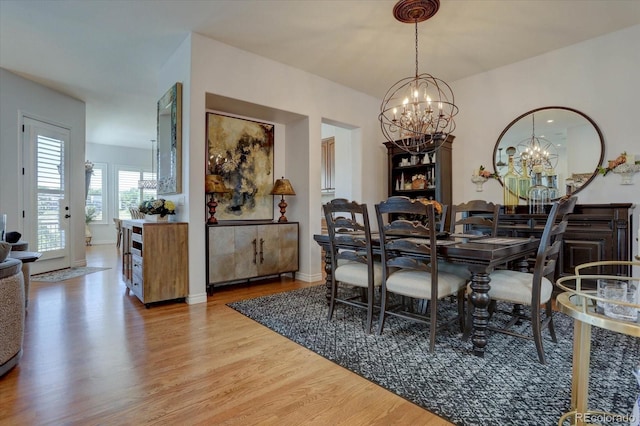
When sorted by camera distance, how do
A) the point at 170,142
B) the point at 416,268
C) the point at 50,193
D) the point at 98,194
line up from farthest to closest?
the point at 98,194 → the point at 50,193 → the point at 170,142 → the point at 416,268

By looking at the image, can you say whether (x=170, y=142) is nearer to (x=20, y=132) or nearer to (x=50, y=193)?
(x=20, y=132)

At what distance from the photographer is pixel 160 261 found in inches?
132

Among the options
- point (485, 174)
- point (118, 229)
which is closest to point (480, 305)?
point (485, 174)

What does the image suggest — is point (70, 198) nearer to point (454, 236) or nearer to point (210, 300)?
point (210, 300)

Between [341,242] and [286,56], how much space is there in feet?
8.33

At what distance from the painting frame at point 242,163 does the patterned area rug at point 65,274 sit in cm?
252

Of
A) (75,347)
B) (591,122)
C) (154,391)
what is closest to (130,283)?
(75,347)

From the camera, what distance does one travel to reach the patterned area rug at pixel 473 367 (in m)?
1.61

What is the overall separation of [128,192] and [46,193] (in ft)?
14.8

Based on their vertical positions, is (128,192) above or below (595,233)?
above

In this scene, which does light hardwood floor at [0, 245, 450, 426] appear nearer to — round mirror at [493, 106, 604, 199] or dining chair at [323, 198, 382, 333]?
dining chair at [323, 198, 382, 333]

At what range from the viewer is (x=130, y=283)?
3.78m

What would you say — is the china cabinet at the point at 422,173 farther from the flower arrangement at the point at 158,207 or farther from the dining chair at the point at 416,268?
the flower arrangement at the point at 158,207

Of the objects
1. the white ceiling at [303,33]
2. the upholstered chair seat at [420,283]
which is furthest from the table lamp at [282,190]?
the upholstered chair seat at [420,283]
